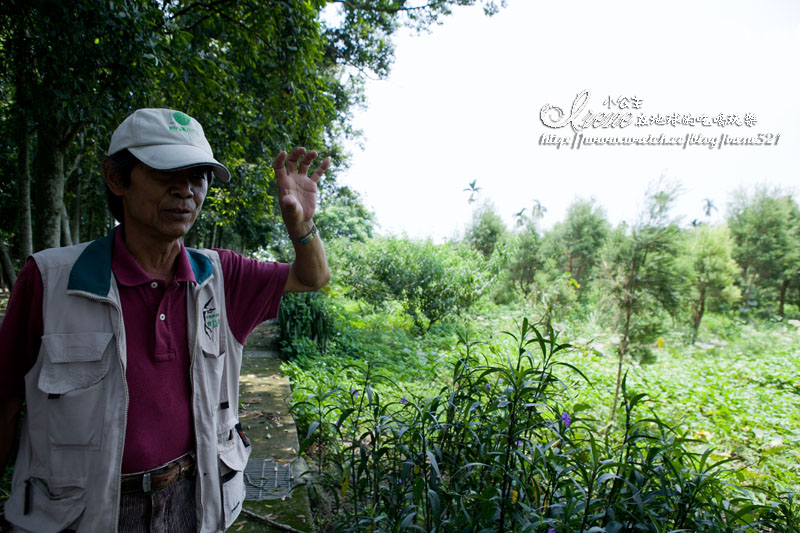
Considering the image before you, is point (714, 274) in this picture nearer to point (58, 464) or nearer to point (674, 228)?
point (674, 228)

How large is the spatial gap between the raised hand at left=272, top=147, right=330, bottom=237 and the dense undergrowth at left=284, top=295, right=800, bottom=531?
81 cm

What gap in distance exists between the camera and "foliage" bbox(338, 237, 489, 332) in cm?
876

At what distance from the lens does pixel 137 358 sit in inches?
44.7

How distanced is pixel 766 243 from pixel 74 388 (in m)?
18.6

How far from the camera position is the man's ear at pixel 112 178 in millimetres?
1200

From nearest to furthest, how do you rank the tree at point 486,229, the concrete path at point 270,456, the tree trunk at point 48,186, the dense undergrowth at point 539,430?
1. the dense undergrowth at point 539,430
2. the concrete path at point 270,456
3. the tree trunk at point 48,186
4. the tree at point 486,229

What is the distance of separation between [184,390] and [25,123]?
12.5 feet

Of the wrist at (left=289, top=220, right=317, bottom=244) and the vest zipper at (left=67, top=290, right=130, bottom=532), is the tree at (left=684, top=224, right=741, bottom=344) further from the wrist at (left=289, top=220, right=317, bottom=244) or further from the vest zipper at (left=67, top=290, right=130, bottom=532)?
the vest zipper at (left=67, top=290, right=130, bottom=532)

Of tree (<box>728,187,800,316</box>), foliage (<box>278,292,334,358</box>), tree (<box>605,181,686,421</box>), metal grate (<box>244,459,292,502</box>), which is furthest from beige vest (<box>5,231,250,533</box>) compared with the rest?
tree (<box>728,187,800,316</box>)

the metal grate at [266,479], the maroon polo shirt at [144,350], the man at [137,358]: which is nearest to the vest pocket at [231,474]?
the man at [137,358]

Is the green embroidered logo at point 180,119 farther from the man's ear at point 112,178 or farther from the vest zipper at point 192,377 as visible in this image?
the vest zipper at point 192,377

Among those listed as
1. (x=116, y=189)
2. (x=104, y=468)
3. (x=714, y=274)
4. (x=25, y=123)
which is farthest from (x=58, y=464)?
(x=714, y=274)

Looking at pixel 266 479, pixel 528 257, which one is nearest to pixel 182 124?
pixel 266 479

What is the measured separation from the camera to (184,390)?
4.00 feet
